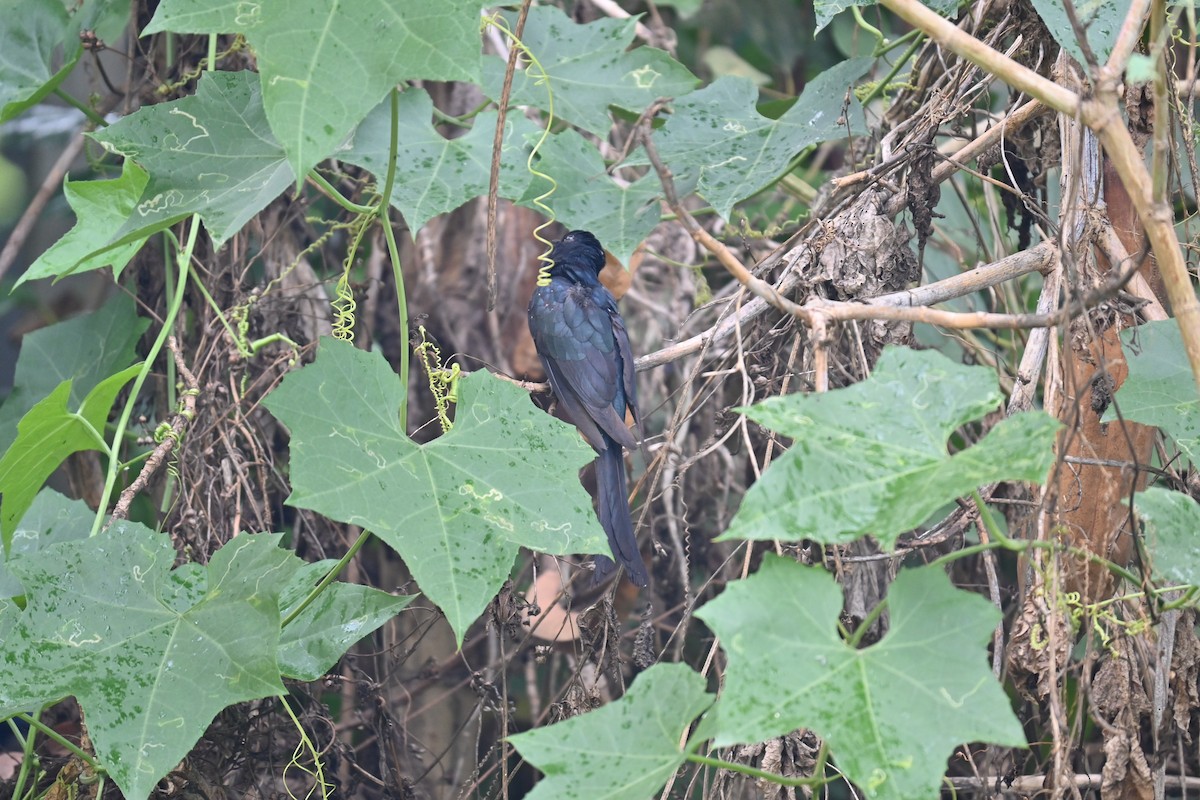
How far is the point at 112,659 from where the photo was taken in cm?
153

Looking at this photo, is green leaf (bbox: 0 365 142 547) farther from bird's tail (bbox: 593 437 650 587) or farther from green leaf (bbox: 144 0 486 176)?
bird's tail (bbox: 593 437 650 587)

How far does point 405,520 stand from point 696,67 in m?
2.85

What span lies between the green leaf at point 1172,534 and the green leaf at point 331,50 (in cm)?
104

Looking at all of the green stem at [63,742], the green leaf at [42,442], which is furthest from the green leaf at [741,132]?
the green stem at [63,742]

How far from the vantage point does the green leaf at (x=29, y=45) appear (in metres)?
2.25

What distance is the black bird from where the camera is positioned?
2.65 m

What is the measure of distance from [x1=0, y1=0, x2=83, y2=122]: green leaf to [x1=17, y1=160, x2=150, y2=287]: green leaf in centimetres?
36

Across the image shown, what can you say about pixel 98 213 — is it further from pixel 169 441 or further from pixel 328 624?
pixel 328 624

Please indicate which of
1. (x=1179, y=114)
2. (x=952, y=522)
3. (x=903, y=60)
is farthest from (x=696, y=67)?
(x=952, y=522)

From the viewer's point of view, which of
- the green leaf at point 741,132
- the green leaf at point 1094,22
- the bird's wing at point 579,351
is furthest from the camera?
the bird's wing at point 579,351

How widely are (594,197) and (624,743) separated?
1165mm

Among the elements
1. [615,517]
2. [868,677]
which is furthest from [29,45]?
[868,677]

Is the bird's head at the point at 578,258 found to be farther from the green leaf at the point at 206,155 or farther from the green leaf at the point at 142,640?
the green leaf at the point at 142,640

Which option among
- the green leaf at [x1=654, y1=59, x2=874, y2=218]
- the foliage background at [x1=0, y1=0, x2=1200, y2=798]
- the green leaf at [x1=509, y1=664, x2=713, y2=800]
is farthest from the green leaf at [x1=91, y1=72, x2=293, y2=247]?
the green leaf at [x1=509, y1=664, x2=713, y2=800]
